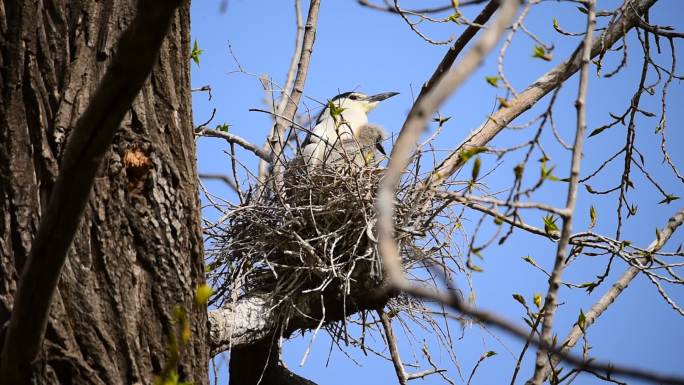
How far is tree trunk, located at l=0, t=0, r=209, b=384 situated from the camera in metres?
1.80

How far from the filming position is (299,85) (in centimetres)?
386

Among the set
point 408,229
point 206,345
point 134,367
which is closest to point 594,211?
point 408,229

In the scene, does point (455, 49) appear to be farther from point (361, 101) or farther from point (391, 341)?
Result: point (361, 101)

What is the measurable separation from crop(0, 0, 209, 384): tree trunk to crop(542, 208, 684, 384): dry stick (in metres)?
1.30

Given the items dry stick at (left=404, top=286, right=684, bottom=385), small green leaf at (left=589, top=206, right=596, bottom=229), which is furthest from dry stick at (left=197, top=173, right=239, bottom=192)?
dry stick at (left=404, top=286, right=684, bottom=385)

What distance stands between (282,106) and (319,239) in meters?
1.01

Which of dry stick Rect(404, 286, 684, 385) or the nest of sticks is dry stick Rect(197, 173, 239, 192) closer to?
the nest of sticks

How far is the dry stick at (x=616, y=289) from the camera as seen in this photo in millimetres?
2811

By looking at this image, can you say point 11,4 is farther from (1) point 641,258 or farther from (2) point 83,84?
(1) point 641,258

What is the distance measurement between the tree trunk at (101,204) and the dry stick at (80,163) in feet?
0.80

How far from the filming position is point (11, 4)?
188cm

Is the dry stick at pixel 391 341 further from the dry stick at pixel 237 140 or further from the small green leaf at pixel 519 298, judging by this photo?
the dry stick at pixel 237 140

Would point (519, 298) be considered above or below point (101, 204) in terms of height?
above

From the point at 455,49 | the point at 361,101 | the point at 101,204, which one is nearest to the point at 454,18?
the point at 455,49
